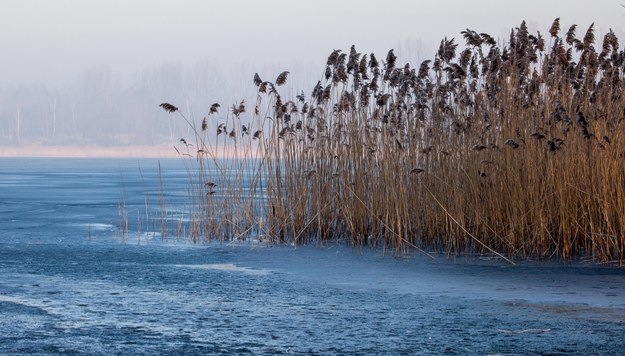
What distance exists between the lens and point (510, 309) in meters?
6.78

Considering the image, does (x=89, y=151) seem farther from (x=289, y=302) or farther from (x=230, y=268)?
(x=289, y=302)

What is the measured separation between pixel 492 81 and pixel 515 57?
35cm

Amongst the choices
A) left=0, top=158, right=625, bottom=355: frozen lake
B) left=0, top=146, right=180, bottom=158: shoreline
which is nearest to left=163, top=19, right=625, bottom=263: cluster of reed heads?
left=0, top=158, right=625, bottom=355: frozen lake

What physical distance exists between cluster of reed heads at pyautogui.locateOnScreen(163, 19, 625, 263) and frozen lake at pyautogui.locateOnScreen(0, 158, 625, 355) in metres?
0.52

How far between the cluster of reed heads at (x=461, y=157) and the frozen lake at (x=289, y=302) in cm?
52

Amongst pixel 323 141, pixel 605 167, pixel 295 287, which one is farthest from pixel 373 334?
Result: pixel 323 141

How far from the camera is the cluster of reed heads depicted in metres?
9.70

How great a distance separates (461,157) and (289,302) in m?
3.92

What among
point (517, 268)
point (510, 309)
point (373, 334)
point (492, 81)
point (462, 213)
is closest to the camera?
point (373, 334)

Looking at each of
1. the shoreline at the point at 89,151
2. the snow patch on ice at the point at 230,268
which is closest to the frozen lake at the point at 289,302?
the snow patch on ice at the point at 230,268

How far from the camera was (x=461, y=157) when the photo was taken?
10.5 m

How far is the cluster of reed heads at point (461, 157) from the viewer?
9.70 metres

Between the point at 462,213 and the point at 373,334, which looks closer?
the point at 373,334

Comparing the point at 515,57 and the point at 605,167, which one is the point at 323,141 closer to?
the point at 515,57
